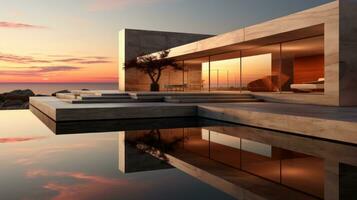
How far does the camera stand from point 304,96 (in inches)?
490

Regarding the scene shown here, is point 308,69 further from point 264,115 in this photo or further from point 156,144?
point 156,144

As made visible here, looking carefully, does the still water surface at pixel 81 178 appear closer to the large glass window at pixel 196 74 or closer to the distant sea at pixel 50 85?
the large glass window at pixel 196 74

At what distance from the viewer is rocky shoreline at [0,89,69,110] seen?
82.4 ft

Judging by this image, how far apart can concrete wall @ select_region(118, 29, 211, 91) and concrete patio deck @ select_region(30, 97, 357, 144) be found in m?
15.6

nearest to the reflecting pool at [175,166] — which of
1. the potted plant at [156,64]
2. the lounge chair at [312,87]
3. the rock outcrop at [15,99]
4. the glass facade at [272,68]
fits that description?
the lounge chair at [312,87]

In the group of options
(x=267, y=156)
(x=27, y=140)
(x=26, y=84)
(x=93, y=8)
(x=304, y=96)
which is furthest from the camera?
(x=26, y=84)

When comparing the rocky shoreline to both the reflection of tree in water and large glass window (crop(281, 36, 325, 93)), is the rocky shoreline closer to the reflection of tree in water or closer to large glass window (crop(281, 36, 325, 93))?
large glass window (crop(281, 36, 325, 93))

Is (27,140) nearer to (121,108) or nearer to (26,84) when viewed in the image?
(121,108)

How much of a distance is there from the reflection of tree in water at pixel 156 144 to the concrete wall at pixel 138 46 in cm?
1958

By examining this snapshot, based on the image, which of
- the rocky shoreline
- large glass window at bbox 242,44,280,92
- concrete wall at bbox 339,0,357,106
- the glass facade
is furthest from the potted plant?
concrete wall at bbox 339,0,357,106

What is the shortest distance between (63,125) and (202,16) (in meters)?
14.9

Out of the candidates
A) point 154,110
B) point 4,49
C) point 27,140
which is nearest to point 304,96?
point 154,110

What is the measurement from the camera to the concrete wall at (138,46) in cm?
2703

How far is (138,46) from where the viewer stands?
1089 inches
